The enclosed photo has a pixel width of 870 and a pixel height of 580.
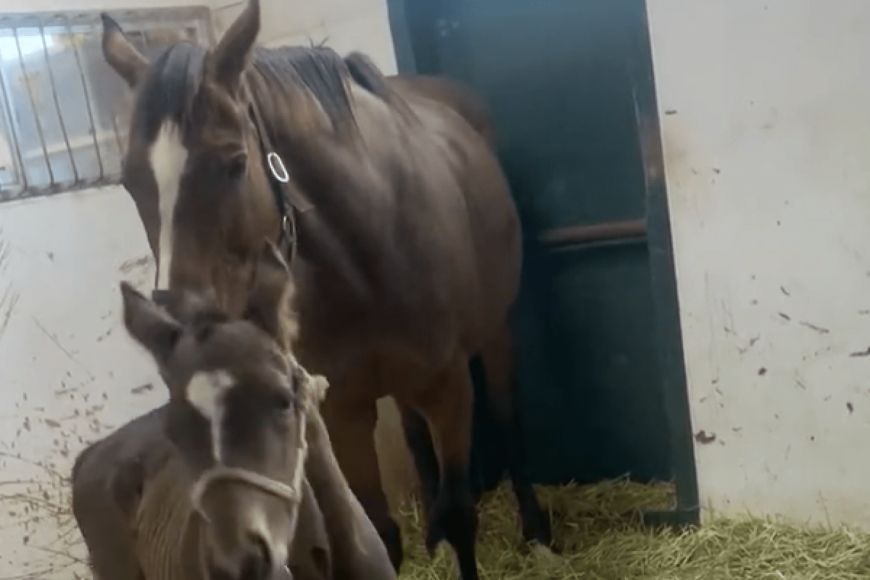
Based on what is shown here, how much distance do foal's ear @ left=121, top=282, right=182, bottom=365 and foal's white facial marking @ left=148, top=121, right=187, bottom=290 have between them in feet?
1.11

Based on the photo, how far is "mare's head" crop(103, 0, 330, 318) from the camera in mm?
1486

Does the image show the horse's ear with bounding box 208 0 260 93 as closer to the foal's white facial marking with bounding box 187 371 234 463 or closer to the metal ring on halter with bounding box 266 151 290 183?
the metal ring on halter with bounding box 266 151 290 183

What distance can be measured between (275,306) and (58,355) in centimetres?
124

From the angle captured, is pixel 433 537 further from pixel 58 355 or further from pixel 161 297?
pixel 161 297

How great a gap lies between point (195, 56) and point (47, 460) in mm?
1098

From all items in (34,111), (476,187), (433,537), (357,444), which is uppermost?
(34,111)

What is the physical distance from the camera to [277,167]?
1661mm

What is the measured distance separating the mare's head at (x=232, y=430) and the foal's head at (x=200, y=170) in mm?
323

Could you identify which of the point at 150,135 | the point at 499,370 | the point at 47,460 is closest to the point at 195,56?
the point at 150,135

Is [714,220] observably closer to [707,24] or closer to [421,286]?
[707,24]

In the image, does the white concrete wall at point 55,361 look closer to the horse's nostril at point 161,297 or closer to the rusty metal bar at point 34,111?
the rusty metal bar at point 34,111

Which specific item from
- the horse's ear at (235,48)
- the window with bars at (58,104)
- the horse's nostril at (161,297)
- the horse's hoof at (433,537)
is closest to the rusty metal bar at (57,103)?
the window with bars at (58,104)

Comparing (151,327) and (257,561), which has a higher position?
(151,327)

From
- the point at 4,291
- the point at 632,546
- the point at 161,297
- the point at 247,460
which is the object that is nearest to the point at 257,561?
the point at 247,460
